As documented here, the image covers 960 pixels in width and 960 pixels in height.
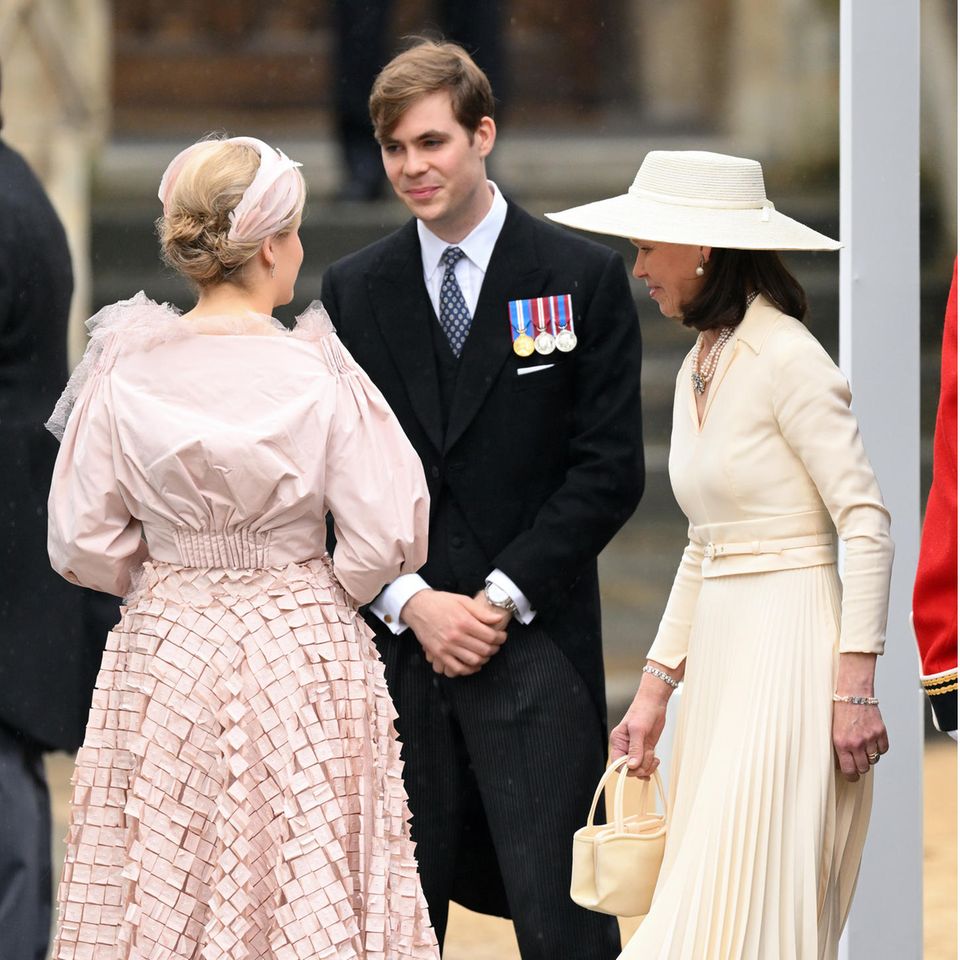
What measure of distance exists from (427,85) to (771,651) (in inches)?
45.5

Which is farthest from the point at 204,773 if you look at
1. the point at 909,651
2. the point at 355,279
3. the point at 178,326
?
the point at 909,651

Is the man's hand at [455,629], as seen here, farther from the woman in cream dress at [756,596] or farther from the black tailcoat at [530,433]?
the woman in cream dress at [756,596]

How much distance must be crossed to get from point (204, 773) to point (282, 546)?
0.34 meters

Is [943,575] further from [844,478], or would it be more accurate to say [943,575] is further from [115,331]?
[115,331]

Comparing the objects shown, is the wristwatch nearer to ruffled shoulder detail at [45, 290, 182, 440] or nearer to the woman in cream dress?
the woman in cream dress

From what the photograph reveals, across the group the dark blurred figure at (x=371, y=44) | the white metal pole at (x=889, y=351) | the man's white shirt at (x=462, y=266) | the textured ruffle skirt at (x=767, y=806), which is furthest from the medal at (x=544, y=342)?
the dark blurred figure at (x=371, y=44)

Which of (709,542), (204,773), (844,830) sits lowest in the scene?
(844,830)

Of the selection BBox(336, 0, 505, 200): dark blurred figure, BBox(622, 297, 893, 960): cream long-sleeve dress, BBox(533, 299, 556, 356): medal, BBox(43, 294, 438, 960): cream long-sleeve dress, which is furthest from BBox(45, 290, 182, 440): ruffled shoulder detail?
BBox(336, 0, 505, 200): dark blurred figure

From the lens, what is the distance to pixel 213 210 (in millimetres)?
2842

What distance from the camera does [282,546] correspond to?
115 inches

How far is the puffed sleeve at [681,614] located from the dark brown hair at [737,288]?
347 mm

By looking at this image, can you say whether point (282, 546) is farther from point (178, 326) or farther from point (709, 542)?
point (709, 542)

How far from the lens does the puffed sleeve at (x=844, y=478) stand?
9.31 ft

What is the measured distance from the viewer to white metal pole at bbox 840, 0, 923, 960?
3.50 metres
